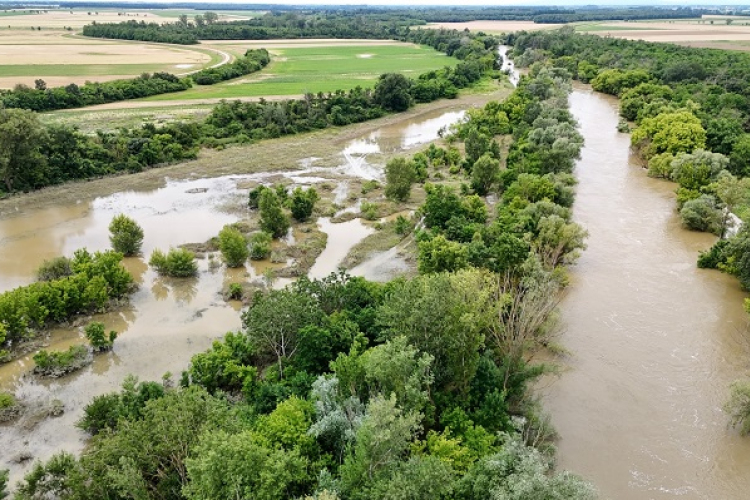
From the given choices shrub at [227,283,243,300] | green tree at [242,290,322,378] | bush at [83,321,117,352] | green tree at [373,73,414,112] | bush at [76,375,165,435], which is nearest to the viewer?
bush at [76,375,165,435]

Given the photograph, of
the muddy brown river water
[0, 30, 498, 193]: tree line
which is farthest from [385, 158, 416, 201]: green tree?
[0, 30, 498, 193]: tree line

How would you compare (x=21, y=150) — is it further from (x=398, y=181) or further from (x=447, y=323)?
(x=447, y=323)

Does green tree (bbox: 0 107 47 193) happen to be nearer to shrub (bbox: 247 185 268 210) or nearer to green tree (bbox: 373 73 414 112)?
shrub (bbox: 247 185 268 210)

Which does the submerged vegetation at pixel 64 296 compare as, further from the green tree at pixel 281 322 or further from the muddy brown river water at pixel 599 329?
the green tree at pixel 281 322

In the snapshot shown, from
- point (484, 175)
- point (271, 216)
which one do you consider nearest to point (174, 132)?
point (271, 216)

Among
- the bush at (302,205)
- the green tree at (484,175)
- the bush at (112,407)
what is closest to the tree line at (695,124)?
the green tree at (484,175)
